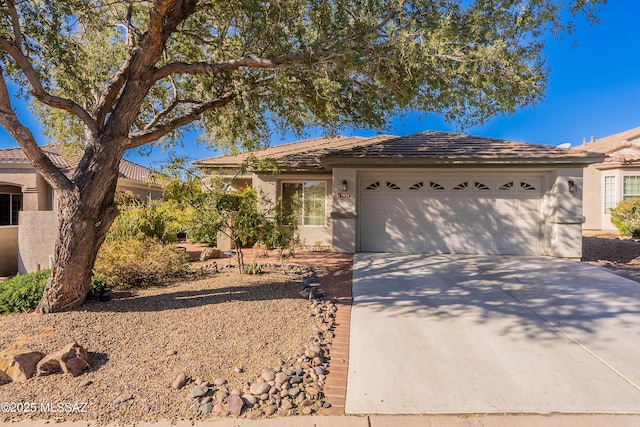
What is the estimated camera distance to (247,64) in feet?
19.6

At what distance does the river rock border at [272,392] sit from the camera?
2961 mm

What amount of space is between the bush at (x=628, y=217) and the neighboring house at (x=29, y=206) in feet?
61.9

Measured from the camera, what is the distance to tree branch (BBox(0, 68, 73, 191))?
→ 4.71 metres

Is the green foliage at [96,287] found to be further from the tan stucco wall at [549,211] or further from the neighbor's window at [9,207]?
the neighbor's window at [9,207]

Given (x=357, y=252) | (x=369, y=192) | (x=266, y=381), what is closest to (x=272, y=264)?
(x=357, y=252)

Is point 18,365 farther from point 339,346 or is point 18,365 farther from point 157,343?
point 339,346

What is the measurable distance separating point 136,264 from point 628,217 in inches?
769

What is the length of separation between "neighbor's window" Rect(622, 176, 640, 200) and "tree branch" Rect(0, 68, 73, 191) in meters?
22.4

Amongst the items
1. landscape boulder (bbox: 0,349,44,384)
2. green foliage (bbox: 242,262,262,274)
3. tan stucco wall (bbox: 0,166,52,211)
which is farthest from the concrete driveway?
tan stucco wall (bbox: 0,166,52,211)

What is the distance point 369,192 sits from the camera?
10969 mm

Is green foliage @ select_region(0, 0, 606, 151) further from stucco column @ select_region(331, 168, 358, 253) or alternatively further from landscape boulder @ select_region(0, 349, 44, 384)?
landscape boulder @ select_region(0, 349, 44, 384)

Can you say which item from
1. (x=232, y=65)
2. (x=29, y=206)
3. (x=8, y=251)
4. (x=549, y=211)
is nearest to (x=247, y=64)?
(x=232, y=65)

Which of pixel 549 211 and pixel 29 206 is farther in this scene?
pixel 29 206

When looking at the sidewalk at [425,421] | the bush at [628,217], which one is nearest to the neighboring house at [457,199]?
the sidewalk at [425,421]
